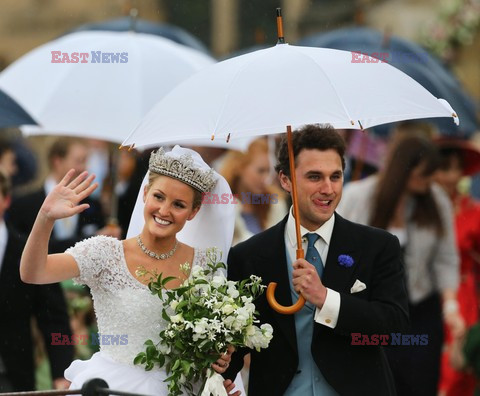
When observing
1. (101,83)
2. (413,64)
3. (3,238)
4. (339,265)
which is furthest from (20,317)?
(413,64)

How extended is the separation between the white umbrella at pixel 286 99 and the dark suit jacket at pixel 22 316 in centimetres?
207

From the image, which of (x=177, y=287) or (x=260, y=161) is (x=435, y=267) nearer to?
(x=260, y=161)

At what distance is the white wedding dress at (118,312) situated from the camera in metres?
6.52

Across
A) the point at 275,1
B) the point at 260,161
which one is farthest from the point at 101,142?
the point at 275,1

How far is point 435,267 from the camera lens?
9.89m

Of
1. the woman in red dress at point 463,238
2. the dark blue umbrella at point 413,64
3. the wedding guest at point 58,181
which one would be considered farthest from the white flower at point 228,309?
the woman in red dress at point 463,238

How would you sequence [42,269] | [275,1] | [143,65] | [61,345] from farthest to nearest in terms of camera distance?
[275,1] → [143,65] → [61,345] → [42,269]

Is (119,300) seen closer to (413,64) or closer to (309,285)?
(309,285)

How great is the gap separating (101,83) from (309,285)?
3.81 m

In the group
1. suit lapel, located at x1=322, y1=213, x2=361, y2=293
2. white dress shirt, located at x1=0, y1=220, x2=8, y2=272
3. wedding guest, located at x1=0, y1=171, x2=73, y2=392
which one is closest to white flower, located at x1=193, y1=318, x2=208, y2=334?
suit lapel, located at x1=322, y1=213, x2=361, y2=293

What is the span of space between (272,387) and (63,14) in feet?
88.4

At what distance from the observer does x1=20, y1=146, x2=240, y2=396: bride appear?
256 inches

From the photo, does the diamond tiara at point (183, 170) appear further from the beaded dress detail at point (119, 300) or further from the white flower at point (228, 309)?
the white flower at point (228, 309)

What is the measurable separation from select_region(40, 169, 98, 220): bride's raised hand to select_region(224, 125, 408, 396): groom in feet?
2.75
